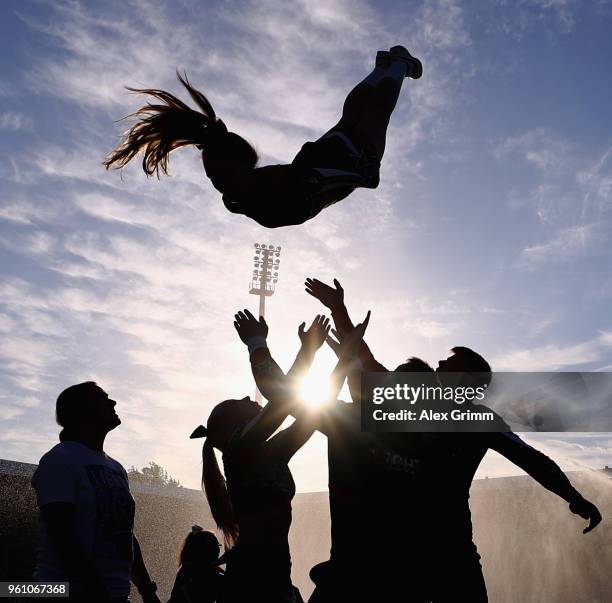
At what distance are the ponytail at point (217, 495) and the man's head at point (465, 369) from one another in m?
1.50

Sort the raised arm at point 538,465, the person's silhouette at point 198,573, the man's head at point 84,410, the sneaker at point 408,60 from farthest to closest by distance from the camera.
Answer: the sneaker at point 408,60 < the person's silhouette at point 198,573 < the raised arm at point 538,465 < the man's head at point 84,410

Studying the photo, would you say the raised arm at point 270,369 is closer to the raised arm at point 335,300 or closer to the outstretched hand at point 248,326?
the outstretched hand at point 248,326

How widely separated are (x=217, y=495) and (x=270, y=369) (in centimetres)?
121

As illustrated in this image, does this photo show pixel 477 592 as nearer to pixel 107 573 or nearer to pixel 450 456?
pixel 450 456

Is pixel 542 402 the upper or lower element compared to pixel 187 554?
upper

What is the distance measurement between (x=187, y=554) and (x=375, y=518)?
5.49 ft

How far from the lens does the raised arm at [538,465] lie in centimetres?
381

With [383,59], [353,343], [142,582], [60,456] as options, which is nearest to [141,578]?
[142,582]

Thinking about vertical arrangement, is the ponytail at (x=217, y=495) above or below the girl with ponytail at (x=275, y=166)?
below

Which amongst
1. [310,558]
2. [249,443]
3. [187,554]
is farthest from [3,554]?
[249,443]

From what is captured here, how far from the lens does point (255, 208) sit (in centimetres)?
354

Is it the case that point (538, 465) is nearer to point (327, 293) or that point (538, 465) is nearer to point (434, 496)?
point (434, 496)

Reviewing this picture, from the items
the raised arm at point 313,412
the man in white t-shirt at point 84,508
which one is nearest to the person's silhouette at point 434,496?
the raised arm at point 313,412

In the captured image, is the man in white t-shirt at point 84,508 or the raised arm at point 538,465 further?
the raised arm at point 538,465
